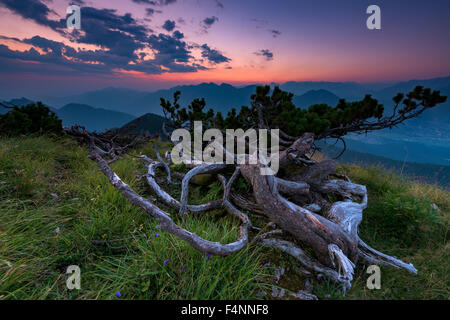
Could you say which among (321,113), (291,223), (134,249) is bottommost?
(134,249)

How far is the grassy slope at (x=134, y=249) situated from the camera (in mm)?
1993

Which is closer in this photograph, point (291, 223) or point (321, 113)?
point (291, 223)

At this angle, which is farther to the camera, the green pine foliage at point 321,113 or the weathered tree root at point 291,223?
the green pine foliage at point 321,113

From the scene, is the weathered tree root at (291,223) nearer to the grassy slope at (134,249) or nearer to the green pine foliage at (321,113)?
the grassy slope at (134,249)

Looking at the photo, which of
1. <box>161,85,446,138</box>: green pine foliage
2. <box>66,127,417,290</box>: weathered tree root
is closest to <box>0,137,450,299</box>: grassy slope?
<box>66,127,417,290</box>: weathered tree root

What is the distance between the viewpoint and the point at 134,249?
2590mm

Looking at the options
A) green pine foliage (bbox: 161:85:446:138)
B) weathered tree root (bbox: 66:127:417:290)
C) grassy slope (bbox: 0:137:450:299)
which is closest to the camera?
grassy slope (bbox: 0:137:450:299)

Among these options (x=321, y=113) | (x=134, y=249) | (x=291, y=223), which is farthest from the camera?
(x=321, y=113)

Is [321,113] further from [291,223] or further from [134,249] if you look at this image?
[134,249]

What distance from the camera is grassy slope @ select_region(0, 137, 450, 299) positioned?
6.54 ft

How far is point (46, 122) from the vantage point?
277 inches

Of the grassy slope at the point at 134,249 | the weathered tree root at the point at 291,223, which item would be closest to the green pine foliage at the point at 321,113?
the weathered tree root at the point at 291,223

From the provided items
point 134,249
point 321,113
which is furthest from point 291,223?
point 321,113

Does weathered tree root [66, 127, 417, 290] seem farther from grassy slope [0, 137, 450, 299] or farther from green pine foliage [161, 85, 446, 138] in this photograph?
green pine foliage [161, 85, 446, 138]
